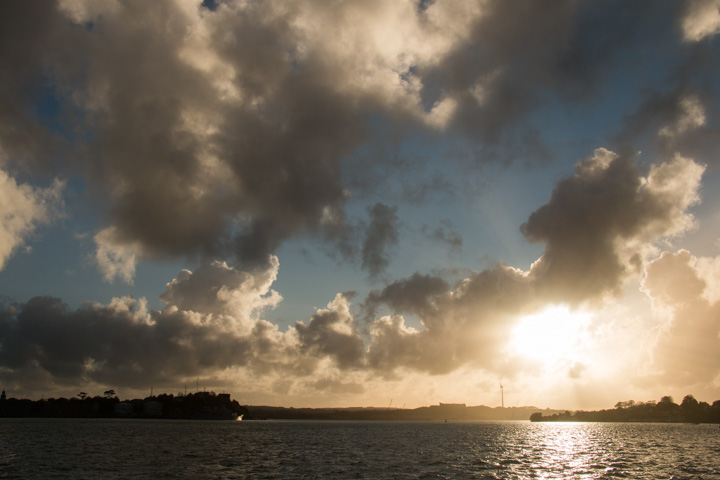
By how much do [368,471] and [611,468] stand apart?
156 ft

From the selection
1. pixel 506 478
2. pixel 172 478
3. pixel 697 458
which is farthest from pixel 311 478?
pixel 697 458

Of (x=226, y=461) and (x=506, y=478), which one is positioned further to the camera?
(x=226, y=461)

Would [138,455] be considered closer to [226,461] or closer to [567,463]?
[226,461]

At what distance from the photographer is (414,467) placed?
3570 inches

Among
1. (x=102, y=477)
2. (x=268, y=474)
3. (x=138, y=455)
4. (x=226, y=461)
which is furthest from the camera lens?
(x=138, y=455)

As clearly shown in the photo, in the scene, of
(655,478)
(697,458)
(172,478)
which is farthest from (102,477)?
(697,458)

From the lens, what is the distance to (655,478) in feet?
256

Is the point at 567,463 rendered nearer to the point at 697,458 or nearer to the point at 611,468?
the point at 611,468

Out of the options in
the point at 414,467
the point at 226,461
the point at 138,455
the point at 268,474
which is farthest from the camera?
the point at 138,455

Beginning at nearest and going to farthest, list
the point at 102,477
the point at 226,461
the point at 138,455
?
the point at 102,477 < the point at 226,461 < the point at 138,455

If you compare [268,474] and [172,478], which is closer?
[172,478]

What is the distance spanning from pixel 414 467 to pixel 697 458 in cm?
7125

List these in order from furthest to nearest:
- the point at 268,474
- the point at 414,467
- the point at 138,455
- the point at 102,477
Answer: the point at 138,455, the point at 414,467, the point at 268,474, the point at 102,477

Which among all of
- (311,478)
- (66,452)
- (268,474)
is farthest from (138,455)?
(311,478)
